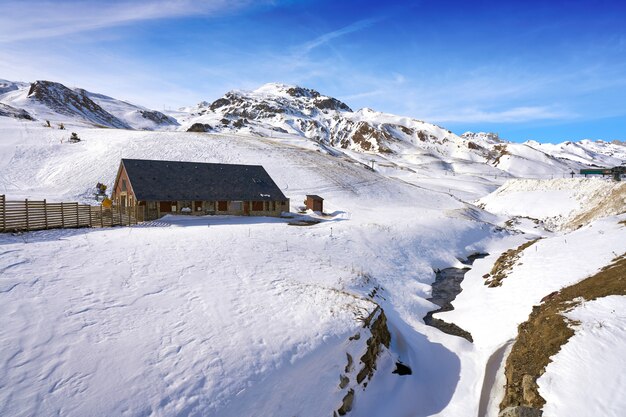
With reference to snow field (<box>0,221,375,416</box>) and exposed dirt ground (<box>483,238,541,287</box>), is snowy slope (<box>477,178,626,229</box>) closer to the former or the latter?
exposed dirt ground (<box>483,238,541,287</box>)

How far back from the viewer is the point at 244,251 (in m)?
25.8

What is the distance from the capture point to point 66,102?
184m

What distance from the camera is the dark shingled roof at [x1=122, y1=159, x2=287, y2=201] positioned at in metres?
41.5

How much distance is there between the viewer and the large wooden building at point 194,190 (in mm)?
41000

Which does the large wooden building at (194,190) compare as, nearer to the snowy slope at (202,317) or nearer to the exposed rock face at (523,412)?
the snowy slope at (202,317)

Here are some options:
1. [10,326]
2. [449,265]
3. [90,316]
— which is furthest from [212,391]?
[449,265]

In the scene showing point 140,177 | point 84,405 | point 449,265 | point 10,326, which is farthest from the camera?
point 140,177

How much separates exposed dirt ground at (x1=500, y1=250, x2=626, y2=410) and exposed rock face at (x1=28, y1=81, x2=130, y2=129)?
195 m

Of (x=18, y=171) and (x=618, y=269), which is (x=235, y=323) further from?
(x=18, y=171)

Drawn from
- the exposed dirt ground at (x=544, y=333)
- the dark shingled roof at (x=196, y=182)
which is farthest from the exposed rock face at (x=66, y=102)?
the exposed dirt ground at (x=544, y=333)

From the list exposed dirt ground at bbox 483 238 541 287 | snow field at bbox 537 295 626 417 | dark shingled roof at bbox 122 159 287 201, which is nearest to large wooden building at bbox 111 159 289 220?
dark shingled roof at bbox 122 159 287 201

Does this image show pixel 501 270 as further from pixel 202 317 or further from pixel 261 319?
pixel 202 317

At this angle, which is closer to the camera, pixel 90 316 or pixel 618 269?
pixel 90 316

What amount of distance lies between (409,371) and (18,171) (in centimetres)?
6952
